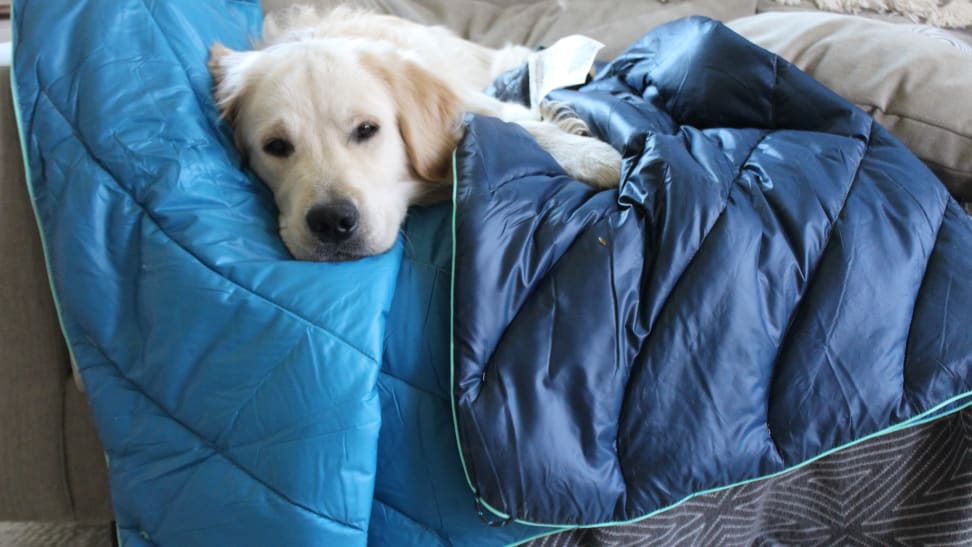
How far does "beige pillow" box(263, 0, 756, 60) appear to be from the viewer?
205cm

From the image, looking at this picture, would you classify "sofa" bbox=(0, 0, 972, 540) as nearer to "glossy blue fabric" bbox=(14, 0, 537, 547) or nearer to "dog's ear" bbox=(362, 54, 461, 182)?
"glossy blue fabric" bbox=(14, 0, 537, 547)

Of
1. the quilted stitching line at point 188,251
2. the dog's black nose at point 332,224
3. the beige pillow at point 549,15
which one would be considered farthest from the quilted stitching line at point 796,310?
the beige pillow at point 549,15

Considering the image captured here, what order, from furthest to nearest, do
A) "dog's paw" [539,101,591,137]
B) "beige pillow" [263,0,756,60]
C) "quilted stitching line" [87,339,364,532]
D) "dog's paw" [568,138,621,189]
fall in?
"beige pillow" [263,0,756,60] < "dog's paw" [539,101,591,137] < "dog's paw" [568,138,621,189] < "quilted stitching line" [87,339,364,532]

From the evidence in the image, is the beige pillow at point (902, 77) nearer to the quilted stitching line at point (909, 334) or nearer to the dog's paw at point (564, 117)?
the quilted stitching line at point (909, 334)

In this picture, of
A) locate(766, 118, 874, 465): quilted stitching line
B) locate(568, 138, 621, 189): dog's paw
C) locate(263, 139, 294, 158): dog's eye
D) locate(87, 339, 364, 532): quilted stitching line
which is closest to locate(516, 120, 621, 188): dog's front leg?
locate(568, 138, 621, 189): dog's paw

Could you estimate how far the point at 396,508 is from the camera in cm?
97

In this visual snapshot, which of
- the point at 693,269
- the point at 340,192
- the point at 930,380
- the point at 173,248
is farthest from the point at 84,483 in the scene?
the point at 930,380

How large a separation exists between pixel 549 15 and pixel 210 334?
67.5 inches

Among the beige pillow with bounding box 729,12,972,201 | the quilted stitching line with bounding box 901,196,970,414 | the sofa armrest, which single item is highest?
the beige pillow with bounding box 729,12,972,201

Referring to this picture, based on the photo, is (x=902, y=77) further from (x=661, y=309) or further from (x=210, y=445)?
(x=210, y=445)

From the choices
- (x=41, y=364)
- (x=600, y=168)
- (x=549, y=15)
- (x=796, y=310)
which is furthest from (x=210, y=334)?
(x=549, y=15)

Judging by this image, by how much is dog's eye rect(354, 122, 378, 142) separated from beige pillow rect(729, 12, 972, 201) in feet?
2.99

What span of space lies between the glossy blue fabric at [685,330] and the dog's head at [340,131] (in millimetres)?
222

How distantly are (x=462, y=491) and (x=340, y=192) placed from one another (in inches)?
20.1
